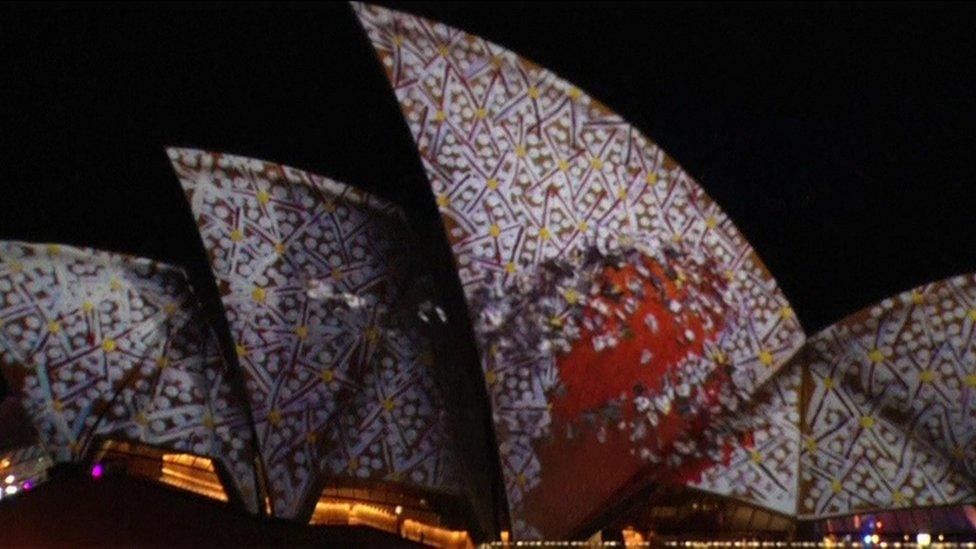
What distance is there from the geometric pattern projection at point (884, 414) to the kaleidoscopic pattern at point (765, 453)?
1 centimetres

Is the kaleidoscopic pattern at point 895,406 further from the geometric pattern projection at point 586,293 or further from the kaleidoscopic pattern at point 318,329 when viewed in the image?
the kaleidoscopic pattern at point 318,329

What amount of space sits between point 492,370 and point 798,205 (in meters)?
2.83

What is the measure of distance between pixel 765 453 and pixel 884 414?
105 centimetres

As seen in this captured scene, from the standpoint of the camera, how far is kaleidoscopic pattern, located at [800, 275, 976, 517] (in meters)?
8.57

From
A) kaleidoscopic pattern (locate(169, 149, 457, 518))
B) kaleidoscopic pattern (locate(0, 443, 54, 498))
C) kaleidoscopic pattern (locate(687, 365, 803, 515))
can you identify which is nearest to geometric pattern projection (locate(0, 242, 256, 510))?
kaleidoscopic pattern (locate(169, 149, 457, 518))

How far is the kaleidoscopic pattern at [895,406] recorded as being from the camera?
8.57 metres

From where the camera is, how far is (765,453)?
8.90 meters

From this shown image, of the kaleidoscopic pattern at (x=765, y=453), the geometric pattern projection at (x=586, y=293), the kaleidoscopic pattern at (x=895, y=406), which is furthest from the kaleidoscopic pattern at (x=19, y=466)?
the kaleidoscopic pattern at (x=895, y=406)

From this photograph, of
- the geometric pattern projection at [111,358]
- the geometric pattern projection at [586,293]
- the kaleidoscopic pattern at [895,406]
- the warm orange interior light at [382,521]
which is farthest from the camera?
the warm orange interior light at [382,521]

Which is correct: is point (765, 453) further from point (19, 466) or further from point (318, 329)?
point (19, 466)

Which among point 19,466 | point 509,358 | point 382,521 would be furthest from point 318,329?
point 19,466

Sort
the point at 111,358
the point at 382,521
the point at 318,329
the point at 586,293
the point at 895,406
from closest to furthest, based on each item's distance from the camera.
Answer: the point at 586,293 → the point at 895,406 → the point at 318,329 → the point at 111,358 → the point at 382,521

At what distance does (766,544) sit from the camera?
907 cm

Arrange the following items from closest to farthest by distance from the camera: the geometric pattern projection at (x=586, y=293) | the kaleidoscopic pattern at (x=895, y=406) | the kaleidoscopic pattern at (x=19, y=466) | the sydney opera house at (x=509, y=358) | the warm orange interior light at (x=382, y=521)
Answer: the geometric pattern projection at (x=586, y=293) → the sydney opera house at (x=509, y=358) → the kaleidoscopic pattern at (x=895, y=406) → the warm orange interior light at (x=382, y=521) → the kaleidoscopic pattern at (x=19, y=466)
